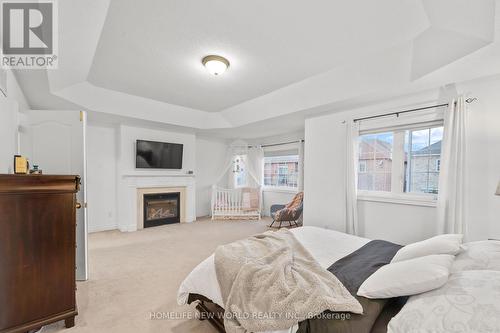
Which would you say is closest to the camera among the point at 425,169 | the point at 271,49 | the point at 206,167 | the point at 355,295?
the point at 355,295

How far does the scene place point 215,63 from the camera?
98.7 inches

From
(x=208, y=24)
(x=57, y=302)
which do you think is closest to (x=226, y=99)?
(x=208, y=24)

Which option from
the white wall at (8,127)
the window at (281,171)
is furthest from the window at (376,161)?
the white wall at (8,127)

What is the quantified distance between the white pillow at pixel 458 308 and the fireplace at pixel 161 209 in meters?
4.89

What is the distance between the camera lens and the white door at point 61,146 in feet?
8.32

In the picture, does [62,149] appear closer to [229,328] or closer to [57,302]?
[57,302]

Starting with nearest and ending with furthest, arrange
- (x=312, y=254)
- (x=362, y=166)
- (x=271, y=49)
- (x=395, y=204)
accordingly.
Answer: (x=312, y=254), (x=271, y=49), (x=395, y=204), (x=362, y=166)

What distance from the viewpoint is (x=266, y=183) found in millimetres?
6418

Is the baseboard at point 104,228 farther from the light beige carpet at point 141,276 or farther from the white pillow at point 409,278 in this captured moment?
the white pillow at point 409,278

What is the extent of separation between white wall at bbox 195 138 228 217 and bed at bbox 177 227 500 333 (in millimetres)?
4165

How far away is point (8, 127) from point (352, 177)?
4002 millimetres

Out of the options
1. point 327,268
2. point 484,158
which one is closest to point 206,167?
point 327,268

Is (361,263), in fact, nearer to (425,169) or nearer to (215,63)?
(425,169)

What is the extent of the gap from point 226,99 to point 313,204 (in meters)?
2.39
